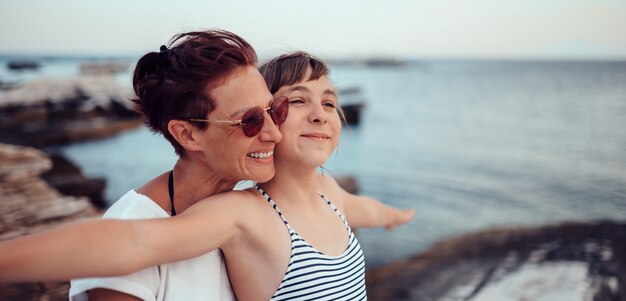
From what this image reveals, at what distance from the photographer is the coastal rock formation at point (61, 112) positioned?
20.0 m

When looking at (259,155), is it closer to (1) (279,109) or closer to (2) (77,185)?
(1) (279,109)

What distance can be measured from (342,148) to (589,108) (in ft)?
74.1

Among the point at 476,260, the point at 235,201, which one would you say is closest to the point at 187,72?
the point at 235,201

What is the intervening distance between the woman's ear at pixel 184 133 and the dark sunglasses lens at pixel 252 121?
205mm

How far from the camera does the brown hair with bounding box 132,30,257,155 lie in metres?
1.96

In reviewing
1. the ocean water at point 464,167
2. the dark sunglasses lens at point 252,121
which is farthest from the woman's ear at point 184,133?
the ocean water at point 464,167

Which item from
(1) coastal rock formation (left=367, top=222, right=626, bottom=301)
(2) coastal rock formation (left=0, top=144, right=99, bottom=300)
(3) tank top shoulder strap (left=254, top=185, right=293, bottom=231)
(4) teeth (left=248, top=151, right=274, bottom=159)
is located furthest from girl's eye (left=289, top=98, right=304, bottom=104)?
(1) coastal rock formation (left=367, top=222, right=626, bottom=301)

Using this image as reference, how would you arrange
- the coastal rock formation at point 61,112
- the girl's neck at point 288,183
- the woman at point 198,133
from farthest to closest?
the coastal rock formation at point 61,112 < the girl's neck at point 288,183 < the woman at point 198,133

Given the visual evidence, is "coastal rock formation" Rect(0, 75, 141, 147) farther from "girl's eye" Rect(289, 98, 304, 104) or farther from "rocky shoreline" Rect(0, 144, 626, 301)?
"girl's eye" Rect(289, 98, 304, 104)

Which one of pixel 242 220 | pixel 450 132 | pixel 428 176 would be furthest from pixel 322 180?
pixel 450 132

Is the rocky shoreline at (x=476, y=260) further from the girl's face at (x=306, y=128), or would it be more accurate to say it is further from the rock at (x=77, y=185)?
the girl's face at (x=306, y=128)

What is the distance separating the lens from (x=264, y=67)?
249 cm

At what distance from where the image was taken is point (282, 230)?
225 centimetres

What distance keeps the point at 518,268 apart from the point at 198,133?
5.19 m
